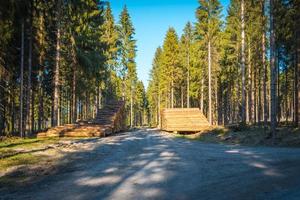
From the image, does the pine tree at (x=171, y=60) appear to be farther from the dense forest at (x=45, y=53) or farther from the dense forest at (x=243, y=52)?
the dense forest at (x=45, y=53)

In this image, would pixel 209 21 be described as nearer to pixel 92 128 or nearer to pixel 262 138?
pixel 92 128

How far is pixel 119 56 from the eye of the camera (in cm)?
5903

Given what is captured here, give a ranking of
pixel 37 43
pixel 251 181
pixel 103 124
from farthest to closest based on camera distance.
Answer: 1. pixel 103 124
2. pixel 37 43
3. pixel 251 181

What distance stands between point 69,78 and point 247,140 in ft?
72.4

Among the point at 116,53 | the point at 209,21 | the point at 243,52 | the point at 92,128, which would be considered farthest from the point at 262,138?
the point at 116,53

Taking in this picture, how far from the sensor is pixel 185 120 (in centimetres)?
3366

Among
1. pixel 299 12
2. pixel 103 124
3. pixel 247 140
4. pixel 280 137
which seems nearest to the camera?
pixel 280 137

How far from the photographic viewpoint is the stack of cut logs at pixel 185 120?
32.4 metres

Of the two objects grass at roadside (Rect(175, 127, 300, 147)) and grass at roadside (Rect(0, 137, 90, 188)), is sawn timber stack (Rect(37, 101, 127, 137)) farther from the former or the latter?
grass at roadside (Rect(0, 137, 90, 188))

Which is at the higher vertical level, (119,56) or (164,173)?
(119,56)

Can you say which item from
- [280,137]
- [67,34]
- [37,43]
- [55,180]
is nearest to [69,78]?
[67,34]

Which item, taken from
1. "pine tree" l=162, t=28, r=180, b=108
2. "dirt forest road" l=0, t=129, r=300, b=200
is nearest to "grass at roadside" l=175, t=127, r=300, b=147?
"dirt forest road" l=0, t=129, r=300, b=200

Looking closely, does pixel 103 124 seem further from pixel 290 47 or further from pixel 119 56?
pixel 119 56

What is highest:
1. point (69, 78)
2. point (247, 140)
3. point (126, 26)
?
point (126, 26)
